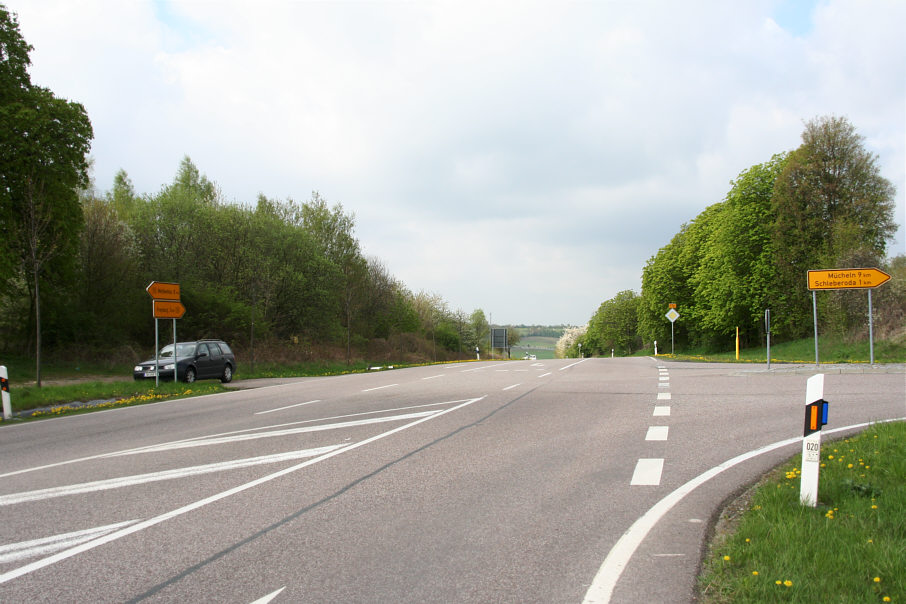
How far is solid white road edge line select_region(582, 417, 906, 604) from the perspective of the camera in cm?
371

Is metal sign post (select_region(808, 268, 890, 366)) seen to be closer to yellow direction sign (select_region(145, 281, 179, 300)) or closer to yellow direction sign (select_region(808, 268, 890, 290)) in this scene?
yellow direction sign (select_region(808, 268, 890, 290))

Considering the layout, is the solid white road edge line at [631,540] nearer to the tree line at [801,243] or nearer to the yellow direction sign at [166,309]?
the yellow direction sign at [166,309]

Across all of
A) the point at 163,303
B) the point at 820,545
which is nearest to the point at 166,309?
the point at 163,303

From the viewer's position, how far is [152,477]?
270 inches

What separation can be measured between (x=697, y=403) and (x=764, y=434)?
3.57 metres

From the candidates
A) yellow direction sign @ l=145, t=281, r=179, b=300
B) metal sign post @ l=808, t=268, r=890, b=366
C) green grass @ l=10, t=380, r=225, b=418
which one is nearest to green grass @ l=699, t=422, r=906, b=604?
green grass @ l=10, t=380, r=225, b=418

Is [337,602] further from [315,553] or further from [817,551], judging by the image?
[817,551]

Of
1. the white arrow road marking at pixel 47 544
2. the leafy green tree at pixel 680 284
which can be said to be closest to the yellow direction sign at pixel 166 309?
the white arrow road marking at pixel 47 544

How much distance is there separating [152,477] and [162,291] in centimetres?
1532

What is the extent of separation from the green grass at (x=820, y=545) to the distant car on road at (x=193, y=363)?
2038 cm

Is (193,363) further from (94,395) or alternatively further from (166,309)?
(94,395)

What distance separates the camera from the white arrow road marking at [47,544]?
4391mm

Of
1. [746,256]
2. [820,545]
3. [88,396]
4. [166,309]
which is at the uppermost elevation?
[746,256]

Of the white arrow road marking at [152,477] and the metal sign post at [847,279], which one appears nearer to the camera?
the white arrow road marking at [152,477]
